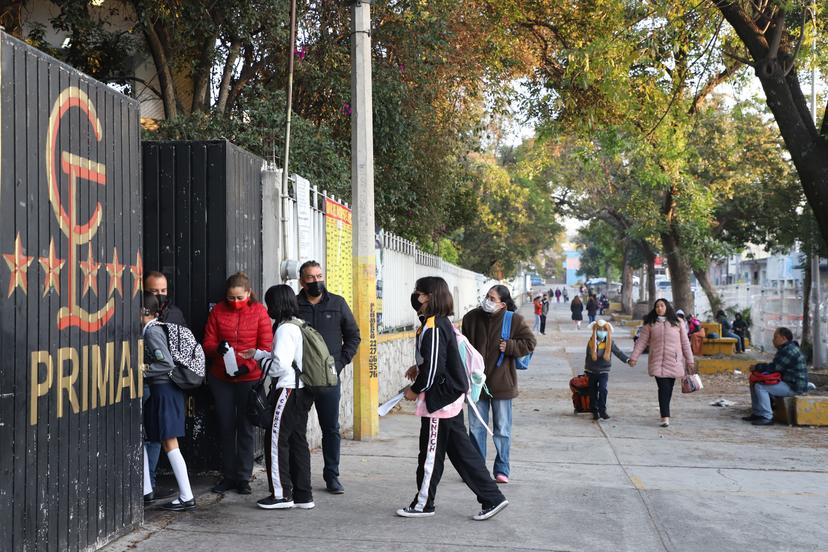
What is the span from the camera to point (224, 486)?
735 centimetres

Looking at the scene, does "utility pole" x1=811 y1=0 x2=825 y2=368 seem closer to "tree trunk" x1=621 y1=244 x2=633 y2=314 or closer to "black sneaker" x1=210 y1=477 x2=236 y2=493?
"black sneaker" x1=210 y1=477 x2=236 y2=493

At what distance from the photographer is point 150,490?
673 centimetres

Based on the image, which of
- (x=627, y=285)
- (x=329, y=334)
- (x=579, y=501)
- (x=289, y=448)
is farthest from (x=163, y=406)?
(x=627, y=285)

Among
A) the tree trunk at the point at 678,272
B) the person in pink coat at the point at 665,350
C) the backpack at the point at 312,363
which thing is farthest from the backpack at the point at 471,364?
the tree trunk at the point at 678,272

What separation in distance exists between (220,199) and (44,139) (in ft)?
9.66

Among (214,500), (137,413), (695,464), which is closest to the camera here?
(137,413)

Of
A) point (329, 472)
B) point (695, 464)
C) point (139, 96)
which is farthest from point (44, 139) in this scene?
point (139, 96)

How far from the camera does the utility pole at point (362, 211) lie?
10.2m

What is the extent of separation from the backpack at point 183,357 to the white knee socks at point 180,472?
467 mm

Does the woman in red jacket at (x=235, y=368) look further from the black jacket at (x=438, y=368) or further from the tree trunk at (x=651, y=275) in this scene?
the tree trunk at (x=651, y=275)

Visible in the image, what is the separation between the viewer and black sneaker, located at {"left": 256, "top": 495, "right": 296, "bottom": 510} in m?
6.71

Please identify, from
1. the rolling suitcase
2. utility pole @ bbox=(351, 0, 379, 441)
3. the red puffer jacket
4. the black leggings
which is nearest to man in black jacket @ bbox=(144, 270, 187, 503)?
the red puffer jacket

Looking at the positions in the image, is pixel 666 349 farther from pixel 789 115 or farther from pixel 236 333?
pixel 236 333

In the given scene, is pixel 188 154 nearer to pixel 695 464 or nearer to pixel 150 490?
pixel 150 490
